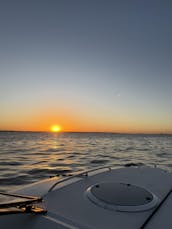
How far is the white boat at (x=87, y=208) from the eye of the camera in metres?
1.82

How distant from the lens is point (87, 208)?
2195mm

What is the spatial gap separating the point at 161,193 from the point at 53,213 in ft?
5.68

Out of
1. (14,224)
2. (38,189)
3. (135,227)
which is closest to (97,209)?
(135,227)

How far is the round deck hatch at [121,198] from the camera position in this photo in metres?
2.16

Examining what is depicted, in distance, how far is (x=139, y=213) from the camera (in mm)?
2098

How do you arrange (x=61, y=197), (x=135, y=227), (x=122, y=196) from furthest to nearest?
(x=61, y=197)
(x=122, y=196)
(x=135, y=227)

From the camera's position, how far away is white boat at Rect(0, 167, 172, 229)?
182cm

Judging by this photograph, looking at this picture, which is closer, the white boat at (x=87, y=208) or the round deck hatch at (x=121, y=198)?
the white boat at (x=87, y=208)

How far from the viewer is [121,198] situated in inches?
90.3

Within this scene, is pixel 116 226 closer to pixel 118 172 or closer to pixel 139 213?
pixel 139 213

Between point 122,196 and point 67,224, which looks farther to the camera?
point 122,196

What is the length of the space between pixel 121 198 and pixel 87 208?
1.45 feet

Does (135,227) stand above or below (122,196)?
below

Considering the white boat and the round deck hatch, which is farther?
the round deck hatch
